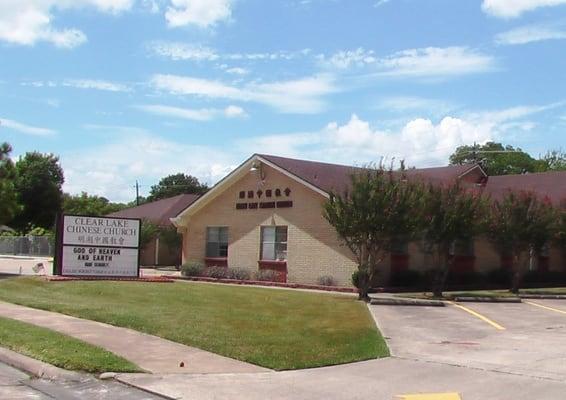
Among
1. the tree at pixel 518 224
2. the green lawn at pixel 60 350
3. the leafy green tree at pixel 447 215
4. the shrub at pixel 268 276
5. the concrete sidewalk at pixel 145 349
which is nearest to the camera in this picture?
the green lawn at pixel 60 350

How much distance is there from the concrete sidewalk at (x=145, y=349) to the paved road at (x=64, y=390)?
875mm

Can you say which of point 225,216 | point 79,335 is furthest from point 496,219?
point 79,335

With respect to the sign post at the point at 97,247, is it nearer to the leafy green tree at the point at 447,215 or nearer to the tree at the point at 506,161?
the leafy green tree at the point at 447,215

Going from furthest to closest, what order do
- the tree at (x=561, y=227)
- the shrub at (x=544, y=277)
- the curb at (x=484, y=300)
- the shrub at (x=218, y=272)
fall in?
the shrub at (x=544, y=277) < the shrub at (x=218, y=272) < the tree at (x=561, y=227) < the curb at (x=484, y=300)

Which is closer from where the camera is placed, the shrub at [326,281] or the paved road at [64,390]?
the paved road at [64,390]

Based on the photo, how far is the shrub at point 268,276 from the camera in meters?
29.0

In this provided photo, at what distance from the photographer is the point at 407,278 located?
2739cm

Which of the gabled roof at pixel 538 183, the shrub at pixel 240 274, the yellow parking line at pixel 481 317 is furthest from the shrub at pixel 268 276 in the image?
the gabled roof at pixel 538 183

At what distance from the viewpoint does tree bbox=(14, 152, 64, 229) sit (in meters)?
87.8

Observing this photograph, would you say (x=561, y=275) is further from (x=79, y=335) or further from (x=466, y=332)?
(x=79, y=335)

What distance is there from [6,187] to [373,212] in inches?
708

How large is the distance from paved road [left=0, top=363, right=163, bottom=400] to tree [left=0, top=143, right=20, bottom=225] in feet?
76.0

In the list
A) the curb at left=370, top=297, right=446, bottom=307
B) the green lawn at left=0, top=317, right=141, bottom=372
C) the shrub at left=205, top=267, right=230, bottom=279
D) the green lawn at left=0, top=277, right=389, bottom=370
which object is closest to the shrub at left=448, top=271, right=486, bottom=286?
the curb at left=370, top=297, right=446, bottom=307

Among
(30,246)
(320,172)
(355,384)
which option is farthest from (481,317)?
(30,246)
